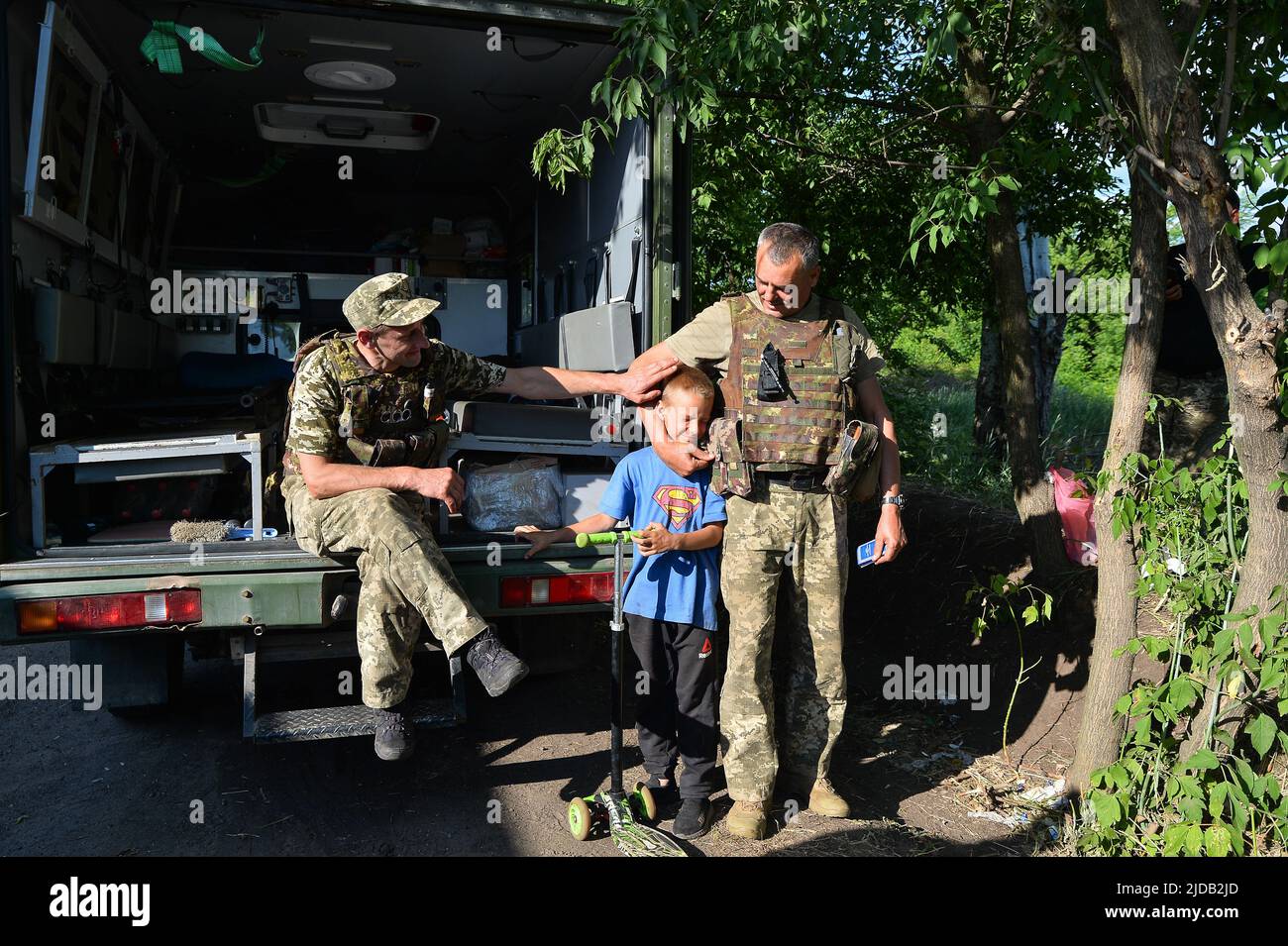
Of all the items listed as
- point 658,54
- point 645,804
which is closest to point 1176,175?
point 658,54

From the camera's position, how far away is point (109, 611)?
3713 millimetres

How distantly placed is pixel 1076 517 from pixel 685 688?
215 cm

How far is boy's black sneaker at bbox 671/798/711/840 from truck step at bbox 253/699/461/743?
0.86 m

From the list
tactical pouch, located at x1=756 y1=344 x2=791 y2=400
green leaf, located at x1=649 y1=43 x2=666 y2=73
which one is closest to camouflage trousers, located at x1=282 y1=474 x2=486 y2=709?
tactical pouch, located at x1=756 y1=344 x2=791 y2=400

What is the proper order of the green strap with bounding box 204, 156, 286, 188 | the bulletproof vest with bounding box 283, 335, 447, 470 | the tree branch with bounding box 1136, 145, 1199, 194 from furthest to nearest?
the green strap with bounding box 204, 156, 286, 188 → the bulletproof vest with bounding box 283, 335, 447, 470 → the tree branch with bounding box 1136, 145, 1199, 194

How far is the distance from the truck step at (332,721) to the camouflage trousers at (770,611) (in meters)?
1.03

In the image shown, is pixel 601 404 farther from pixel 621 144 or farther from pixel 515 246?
pixel 515 246

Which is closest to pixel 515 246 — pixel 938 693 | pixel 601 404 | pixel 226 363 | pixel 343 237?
pixel 343 237

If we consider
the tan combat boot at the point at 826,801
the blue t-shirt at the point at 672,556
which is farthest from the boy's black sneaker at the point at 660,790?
the blue t-shirt at the point at 672,556

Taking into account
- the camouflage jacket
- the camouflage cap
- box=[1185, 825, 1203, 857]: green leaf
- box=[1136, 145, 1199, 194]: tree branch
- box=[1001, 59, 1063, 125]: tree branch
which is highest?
box=[1001, 59, 1063, 125]: tree branch

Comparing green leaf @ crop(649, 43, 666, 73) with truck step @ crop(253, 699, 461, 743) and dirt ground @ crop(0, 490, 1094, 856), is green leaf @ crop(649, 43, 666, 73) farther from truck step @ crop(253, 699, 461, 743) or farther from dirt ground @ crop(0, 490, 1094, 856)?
dirt ground @ crop(0, 490, 1094, 856)

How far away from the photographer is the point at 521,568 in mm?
4133

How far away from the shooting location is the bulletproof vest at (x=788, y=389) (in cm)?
367

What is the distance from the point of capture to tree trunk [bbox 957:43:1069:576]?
521 cm
